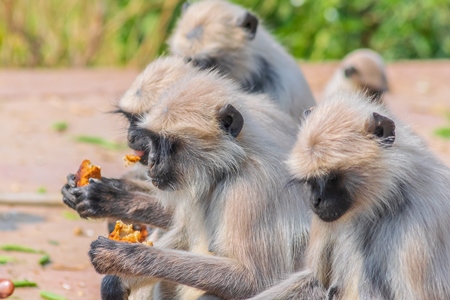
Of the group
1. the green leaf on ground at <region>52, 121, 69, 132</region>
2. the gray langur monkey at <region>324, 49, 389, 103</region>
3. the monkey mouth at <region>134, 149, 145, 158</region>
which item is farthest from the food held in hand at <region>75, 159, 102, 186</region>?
the green leaf on ground at <region>52, 121, 69, 132</region>

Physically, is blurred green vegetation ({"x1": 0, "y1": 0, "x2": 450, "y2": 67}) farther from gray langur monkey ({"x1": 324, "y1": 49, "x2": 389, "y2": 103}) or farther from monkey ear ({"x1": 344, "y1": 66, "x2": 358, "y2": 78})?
monkey ear ({"x1": 344, "y1": 66, "x2": 358, "y2": 78})

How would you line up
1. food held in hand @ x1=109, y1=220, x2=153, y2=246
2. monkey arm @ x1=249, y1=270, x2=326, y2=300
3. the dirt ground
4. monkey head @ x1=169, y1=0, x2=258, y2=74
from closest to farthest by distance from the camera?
monkey arm @ x1=249, y1=270, x2=326, y2=300 → food held in hand @ x1=109, y1=220, x2=153, y2=246 → the dirt ground → monkey head @ x1=169, y1=0, x2=258, y2=74

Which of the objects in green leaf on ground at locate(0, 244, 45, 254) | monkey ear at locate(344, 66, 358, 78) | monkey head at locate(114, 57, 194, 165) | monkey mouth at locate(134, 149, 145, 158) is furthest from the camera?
monkey ear at locate(344, 66, 358, 78)

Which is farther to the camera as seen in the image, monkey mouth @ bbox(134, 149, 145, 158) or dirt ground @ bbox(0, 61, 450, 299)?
dirt ground @ bbox(0, 61, 450, 299)

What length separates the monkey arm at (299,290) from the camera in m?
4.74

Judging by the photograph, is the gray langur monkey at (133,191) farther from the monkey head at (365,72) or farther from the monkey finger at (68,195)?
the monkey head at (365,72)

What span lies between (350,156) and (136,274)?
136 centimetres

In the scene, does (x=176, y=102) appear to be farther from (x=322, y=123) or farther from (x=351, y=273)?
(x=351, y=273)

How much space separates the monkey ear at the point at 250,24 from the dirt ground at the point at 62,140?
→ 113 centimetres

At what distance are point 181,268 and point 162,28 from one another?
12.5 m

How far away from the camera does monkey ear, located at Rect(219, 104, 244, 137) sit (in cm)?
494

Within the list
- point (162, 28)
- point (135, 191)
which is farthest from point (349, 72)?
point (162, 28)

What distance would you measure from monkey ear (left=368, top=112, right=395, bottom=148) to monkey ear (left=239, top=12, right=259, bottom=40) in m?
3.11

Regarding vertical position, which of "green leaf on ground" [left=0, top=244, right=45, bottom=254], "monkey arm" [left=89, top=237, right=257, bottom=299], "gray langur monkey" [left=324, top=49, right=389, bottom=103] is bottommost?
"gray langur monkey" [left=324, top=49, right=389, bottom=103]
